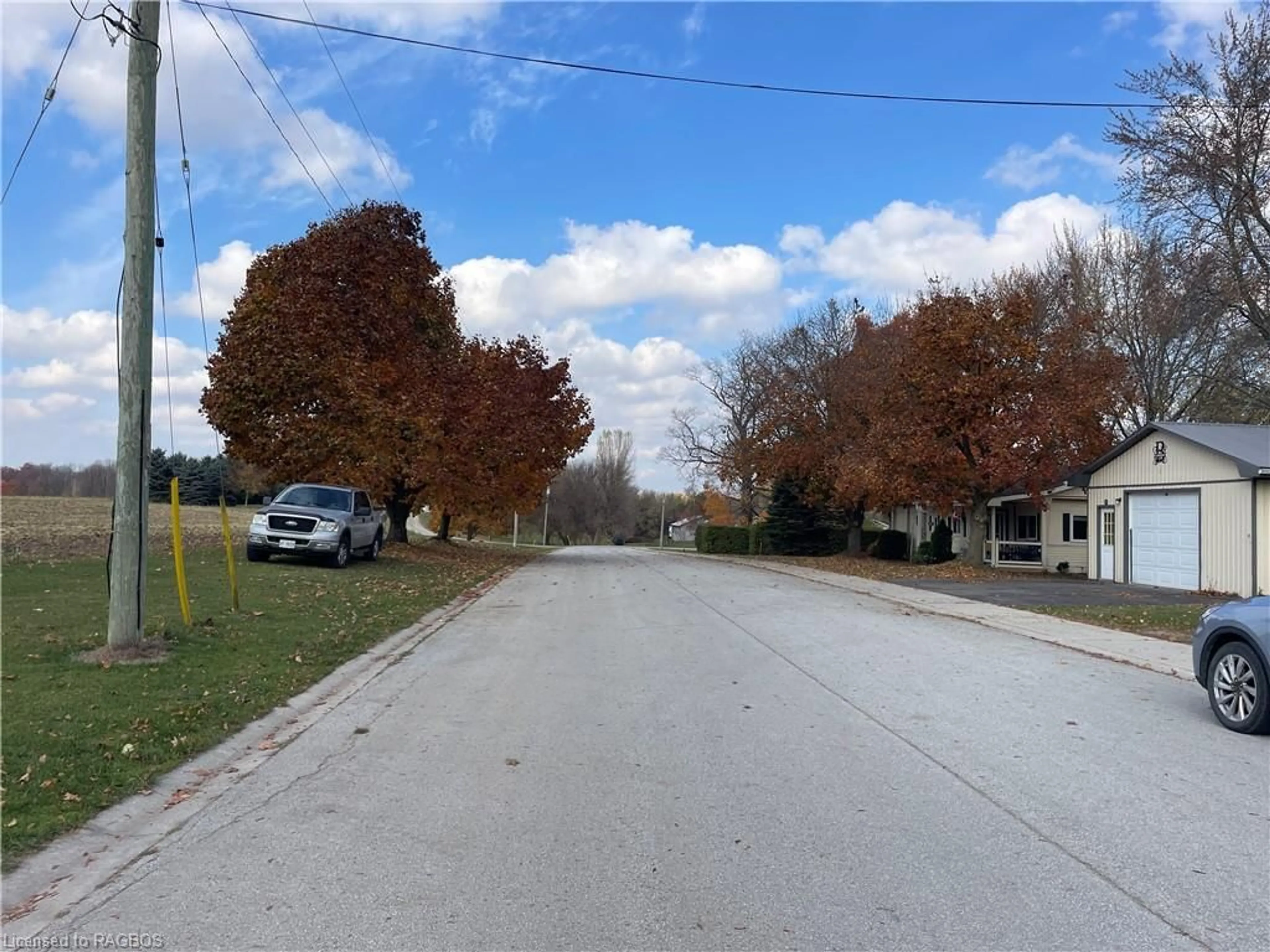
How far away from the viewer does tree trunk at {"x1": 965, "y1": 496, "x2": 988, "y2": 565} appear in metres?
30.5

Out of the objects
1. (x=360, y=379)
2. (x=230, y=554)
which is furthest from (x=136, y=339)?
(x=360, y=379)

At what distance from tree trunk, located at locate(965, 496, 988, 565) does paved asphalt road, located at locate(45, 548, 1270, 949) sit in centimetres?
2126

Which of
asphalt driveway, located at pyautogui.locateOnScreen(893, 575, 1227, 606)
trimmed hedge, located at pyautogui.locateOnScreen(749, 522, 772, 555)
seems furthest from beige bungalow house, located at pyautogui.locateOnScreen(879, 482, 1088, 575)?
trimmed hedge, located at pyautogui.locateOnScreen(749, 522, 772, 555)

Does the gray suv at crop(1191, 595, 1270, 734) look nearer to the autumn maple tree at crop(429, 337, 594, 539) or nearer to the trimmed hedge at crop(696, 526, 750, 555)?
the autumn maple tree at crop(429, 337, 594, 539)

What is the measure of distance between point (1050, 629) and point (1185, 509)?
10902mm

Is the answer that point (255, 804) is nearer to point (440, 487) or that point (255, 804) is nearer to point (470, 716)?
point (470, 716)

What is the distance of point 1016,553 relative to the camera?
38.9 metres

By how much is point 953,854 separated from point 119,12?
10.1 metres

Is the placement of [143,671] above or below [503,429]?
below

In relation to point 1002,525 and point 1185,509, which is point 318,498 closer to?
point 1185,509

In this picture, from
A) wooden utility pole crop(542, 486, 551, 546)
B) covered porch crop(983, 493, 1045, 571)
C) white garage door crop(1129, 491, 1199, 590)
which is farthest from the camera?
wooden utility pole crop(542, 486, 551, 546)

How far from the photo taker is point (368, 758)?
6719 mm

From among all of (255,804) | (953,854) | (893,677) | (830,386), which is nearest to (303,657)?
(255,804)

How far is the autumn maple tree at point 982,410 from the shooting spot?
28.0 metres
